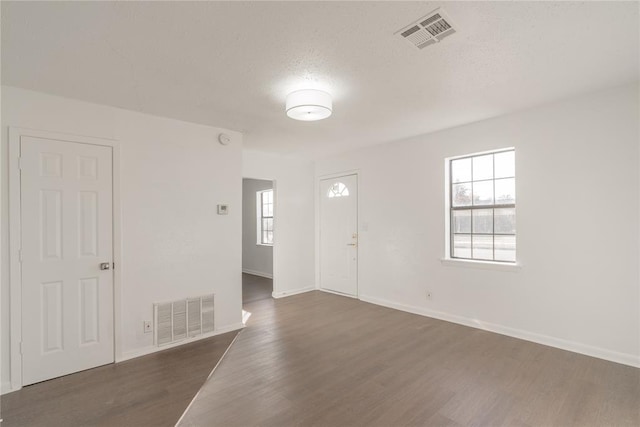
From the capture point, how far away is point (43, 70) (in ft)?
7.89

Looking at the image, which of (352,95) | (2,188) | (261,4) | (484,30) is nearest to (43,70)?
(2,188)

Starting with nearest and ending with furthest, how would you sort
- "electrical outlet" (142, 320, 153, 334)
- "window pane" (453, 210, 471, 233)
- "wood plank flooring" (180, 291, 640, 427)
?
"wood plank flooring" (180, 291, 640, 427) → "electrical outlet" (142, 320, 153, 334) → "window pane" (453, 210, 471, 233)

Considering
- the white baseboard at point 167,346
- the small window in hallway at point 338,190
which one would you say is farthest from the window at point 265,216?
the white baseboard at point 167,346

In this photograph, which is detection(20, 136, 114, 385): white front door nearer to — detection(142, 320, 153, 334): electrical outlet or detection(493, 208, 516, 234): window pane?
detection(142, 320, 153, 334): electrical outlet

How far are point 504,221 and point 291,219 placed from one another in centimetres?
340

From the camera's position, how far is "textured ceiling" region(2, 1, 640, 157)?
1812 millimetres

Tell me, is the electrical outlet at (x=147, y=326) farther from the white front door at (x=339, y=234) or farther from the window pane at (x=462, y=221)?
the window pane at (x=462, y=221)

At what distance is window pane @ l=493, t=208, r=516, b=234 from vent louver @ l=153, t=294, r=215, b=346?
3558 millimetres

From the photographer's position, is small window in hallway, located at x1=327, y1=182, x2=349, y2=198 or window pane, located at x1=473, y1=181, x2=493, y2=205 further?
small window in hallway, located at x1=327, y1=182, x2=349, y2=198

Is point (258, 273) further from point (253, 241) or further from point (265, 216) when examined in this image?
point (265, 216)

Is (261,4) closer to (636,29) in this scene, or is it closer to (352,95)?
(352,95)

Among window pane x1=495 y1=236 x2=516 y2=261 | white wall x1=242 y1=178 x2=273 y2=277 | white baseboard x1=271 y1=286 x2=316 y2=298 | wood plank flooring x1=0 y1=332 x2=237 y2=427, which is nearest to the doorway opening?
white wall x1=242 y1=178 x2=273 y2=277

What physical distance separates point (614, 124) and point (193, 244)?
4.46 metres

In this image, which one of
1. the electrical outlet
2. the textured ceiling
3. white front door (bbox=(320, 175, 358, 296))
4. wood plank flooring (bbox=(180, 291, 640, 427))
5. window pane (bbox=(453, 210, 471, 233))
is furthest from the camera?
white front door (bbox=(320, 175, 358, 296))
